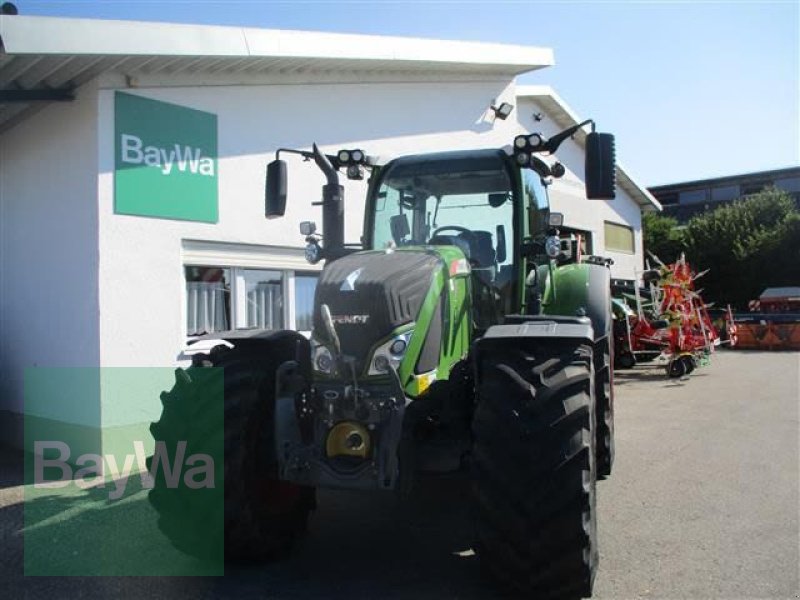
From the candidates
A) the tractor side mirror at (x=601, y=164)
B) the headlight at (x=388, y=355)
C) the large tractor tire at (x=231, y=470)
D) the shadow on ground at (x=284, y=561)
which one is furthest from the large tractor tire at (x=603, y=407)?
the large tractor tire at (x=231, y=470)

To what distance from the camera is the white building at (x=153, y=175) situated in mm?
6668

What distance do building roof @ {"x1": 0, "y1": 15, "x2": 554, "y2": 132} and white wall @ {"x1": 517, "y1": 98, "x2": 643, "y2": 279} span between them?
6.90 m

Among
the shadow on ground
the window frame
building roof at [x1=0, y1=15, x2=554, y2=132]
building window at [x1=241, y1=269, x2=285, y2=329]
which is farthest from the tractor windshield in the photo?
building window at [x1=241, y1=269, x2=285, y2=329]

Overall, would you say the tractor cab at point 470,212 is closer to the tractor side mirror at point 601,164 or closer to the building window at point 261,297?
the tractor side mirror at point 601,164

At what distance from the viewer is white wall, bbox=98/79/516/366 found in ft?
22.2

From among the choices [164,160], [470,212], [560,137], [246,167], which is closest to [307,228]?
[470,212]

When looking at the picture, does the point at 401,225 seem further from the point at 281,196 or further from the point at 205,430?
the point at 205,430

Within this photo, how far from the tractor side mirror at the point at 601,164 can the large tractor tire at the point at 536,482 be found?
136cm

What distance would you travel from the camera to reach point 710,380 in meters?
13.1

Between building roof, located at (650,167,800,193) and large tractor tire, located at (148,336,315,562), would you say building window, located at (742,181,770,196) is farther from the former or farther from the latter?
large tractor tire, located at (148,336,315,562)

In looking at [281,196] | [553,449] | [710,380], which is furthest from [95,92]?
[710,380]

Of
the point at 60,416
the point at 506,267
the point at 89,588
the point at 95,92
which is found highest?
the point at 95,92

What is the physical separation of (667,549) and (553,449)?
162 centimetres

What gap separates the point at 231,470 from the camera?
395 centimetres
